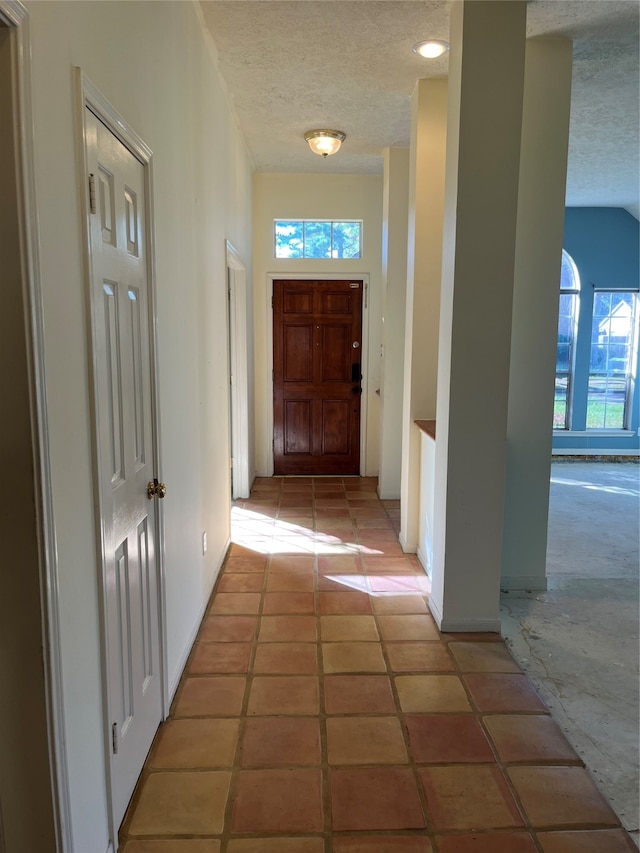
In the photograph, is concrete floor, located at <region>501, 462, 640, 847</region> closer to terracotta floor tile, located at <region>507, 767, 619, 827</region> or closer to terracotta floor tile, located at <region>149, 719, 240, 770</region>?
terracotta floor tile, located at <region>507, 767, 619, 827</region>

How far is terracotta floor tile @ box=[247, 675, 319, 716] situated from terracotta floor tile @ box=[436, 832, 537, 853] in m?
0.69

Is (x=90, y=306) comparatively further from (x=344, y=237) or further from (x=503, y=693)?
(x=344, y=237)

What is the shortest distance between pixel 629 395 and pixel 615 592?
183 inches

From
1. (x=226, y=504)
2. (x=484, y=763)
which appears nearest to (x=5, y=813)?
(x=484, y=763)

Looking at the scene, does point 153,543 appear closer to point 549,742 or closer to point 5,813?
point 5,813

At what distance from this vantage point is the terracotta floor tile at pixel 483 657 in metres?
2.50

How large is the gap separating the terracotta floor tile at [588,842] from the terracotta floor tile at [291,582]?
1769 millimetres

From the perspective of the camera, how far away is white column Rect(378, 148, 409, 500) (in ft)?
15.6

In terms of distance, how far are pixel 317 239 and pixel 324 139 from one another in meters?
1.42

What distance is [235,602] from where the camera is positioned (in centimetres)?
310

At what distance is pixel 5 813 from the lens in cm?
120

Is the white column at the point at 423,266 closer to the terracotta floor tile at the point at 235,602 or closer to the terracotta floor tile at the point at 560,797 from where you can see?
the terracotta floor tile at the point at 235,602

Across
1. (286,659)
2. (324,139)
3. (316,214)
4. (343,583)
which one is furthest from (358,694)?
(316,214)

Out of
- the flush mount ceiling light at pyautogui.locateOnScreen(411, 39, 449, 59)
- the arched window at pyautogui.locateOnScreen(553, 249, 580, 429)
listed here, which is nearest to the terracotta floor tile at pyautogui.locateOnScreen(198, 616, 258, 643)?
the flush mount ceiling light at pyautogui.locateOnScreen(411, 39, 449, 59)
